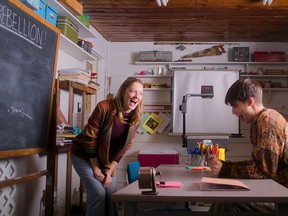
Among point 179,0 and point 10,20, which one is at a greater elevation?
point 179,0

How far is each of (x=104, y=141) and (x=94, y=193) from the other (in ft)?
1.19

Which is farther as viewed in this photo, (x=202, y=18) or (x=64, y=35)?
(x=202, y=18)

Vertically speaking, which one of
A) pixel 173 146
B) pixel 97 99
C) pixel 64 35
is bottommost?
pixel 173 146

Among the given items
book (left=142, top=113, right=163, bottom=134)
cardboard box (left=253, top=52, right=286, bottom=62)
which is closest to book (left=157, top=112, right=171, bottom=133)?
book (left=142, top=113, right=163, bottom=134)

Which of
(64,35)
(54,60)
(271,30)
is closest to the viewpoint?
(54,60)

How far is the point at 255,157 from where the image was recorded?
1708 mm

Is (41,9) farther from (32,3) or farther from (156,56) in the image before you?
(156,56)

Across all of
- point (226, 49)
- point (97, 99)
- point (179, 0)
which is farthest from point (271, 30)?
point (97, 99)

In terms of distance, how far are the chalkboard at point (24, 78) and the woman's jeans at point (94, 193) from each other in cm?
45

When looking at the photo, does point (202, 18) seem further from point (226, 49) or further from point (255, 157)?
point (255, 157)

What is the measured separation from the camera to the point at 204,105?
5.02m

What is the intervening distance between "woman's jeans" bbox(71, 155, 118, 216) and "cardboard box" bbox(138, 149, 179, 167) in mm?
2459

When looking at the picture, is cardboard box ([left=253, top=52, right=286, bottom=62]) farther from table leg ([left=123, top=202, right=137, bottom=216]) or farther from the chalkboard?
table leg ([left=123, top=202, right=137, bottom=216])

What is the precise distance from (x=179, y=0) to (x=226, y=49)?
6.31 feet
